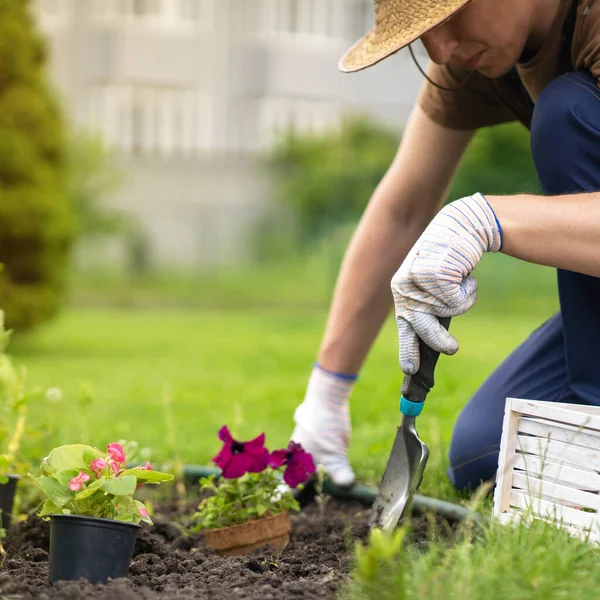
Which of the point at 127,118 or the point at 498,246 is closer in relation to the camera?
the point at 498,246

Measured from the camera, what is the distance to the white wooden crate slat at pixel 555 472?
1365 mm

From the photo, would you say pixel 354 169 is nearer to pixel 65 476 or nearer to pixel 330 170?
pixel 330 170

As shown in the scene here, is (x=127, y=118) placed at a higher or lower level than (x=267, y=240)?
higher

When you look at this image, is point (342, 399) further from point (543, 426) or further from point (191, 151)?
point (191, 151)

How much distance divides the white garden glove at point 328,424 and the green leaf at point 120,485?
0.80 metres

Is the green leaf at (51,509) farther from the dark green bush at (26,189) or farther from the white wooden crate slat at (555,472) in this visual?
the dark green bush at (26,189)

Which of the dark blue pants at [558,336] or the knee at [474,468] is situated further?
the knee at [474,468]

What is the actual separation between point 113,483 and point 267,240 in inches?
471

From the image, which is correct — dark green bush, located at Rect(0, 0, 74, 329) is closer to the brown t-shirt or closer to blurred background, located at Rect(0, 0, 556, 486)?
blurred background, located at Rect(0, 0, 556, 486)

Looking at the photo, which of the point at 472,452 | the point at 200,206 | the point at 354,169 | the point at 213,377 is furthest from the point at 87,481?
the point at 200,206

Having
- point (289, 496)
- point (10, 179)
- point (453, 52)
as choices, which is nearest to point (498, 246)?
point (453, 52)

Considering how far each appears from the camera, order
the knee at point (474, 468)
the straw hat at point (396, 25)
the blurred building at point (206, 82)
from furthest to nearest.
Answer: the blurred building at point (206, 82)
the knee at point (474, 468)
the straw hat at point (396, 25)

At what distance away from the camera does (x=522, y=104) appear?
6.76ft

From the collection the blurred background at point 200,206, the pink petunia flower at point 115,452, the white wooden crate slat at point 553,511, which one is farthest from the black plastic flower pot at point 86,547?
the blurred background at point 200,206
